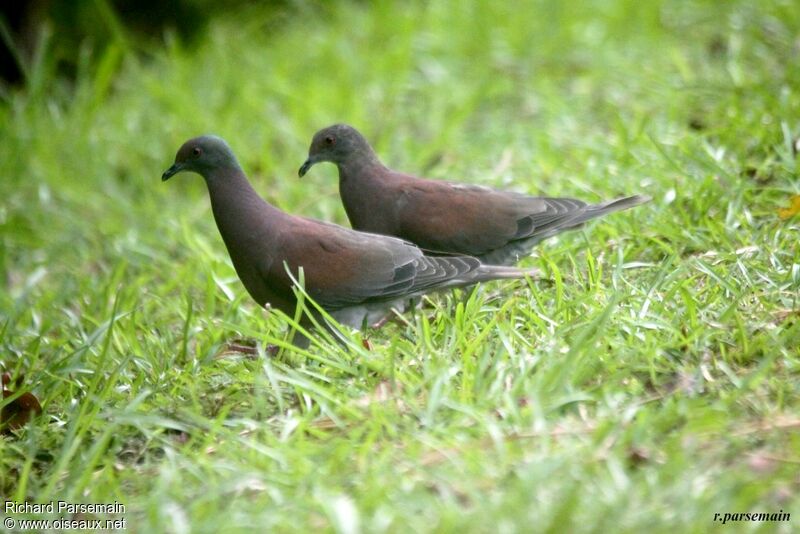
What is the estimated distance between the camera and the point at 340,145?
4.43 meters

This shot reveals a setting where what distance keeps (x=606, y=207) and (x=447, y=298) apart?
2.37 ft

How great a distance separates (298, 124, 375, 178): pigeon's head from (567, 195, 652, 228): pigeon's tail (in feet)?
2.89

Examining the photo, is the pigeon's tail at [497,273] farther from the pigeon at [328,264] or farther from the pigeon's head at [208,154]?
the pigeon's head at [208,154]

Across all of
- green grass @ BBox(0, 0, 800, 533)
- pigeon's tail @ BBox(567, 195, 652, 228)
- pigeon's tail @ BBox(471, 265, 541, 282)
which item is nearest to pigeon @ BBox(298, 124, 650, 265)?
pigeon's tail @ BBox(567, 195, 652, 228)

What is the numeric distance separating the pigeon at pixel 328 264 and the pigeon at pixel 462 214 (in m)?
0.27

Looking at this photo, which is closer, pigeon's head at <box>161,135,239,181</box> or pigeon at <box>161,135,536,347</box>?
pigeon at <box>161,135,536,347</box>

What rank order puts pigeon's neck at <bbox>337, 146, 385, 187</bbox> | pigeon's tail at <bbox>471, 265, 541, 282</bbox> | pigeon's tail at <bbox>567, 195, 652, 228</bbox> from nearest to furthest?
pigeon's tail at <bbox>471, 265, 541, 282</bbox>, pigeon's tail at <bbox>567, 195, 652, 228</bbox>, pigeon's neck at <bbox>337, 146, 385, 187</bbox>

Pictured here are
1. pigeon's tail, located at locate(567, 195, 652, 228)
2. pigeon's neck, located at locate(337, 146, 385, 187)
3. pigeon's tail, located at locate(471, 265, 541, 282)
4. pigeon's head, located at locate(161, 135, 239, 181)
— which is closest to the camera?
pigeon's tail, located at locate(471, 265, 541, 282)

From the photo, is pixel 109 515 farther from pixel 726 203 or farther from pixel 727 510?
pixel 726 203

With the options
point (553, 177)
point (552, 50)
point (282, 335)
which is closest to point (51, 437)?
point (282, 335)

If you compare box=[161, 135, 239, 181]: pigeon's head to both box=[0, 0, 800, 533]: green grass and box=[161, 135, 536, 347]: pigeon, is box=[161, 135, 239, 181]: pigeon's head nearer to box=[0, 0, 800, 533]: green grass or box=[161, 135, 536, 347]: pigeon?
box=[161, 135, 536, 347]: pigeon

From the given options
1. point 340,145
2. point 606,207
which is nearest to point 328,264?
point 340,145

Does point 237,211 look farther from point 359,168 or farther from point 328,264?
point 359,168

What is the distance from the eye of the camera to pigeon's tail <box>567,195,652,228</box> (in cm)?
425
